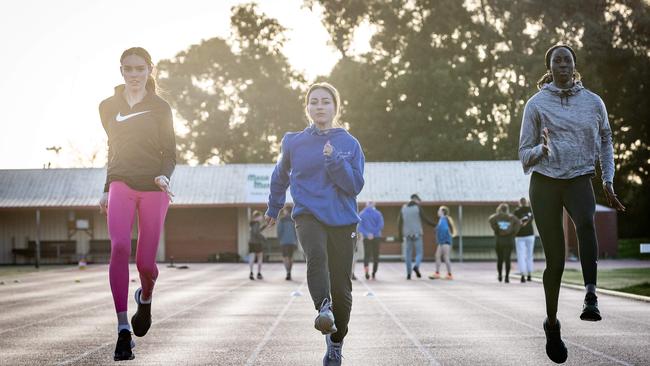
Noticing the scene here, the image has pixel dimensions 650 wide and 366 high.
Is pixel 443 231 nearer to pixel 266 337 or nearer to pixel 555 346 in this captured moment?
pixel 266 337

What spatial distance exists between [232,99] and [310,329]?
6290 centimetres

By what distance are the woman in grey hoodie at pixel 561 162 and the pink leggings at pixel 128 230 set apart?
8.52 ft

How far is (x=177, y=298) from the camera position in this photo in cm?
1869

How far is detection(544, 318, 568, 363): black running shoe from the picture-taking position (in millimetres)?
6527

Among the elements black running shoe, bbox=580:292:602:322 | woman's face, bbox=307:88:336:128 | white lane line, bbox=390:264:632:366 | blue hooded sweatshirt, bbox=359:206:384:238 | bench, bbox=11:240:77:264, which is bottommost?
white lane line, bbox=390:264:632:366

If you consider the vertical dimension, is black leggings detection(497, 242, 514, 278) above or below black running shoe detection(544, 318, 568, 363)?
above

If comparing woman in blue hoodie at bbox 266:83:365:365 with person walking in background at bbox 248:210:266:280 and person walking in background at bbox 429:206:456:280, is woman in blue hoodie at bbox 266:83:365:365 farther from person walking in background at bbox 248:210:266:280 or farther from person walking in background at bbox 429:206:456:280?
person walking in background at bbox 248:210:266:280

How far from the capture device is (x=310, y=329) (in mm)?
12312

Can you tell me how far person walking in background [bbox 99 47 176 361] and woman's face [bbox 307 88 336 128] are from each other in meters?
1.05

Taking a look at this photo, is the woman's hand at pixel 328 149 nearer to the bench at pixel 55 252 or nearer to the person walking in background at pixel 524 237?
the person walking in background at pixel 524 237

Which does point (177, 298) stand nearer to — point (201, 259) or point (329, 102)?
point (329, 102)

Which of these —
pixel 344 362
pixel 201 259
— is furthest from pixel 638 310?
pixel 201 259

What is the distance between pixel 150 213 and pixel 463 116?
55.2m

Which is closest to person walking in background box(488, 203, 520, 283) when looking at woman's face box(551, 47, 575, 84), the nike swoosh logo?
woman's face box(551, 47, 575, 84)
